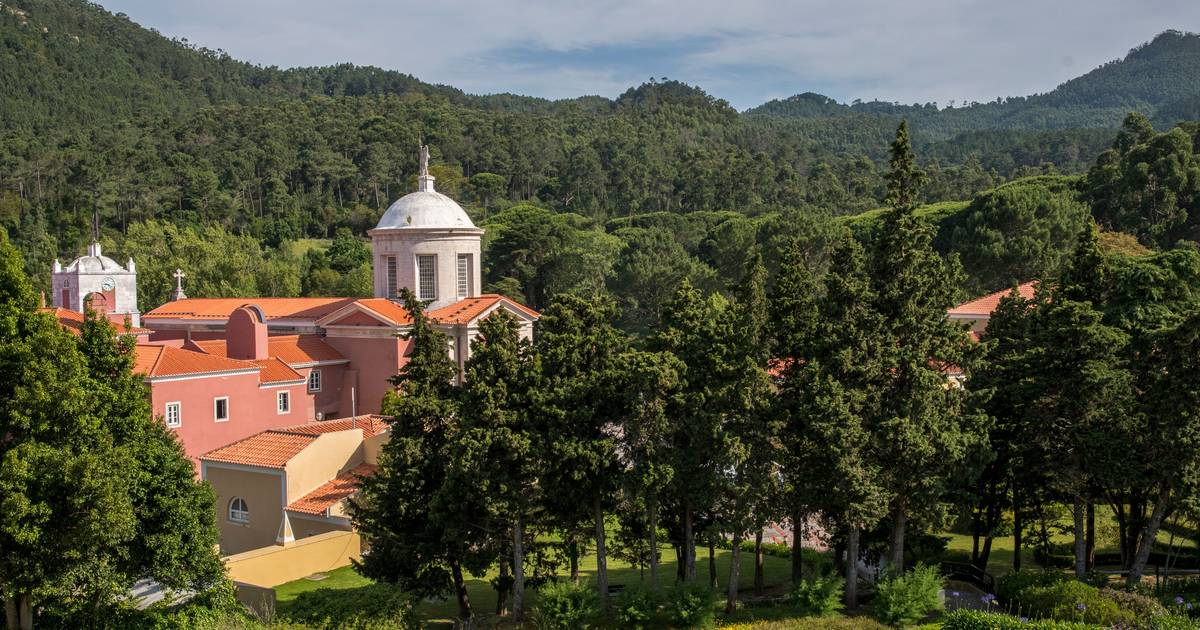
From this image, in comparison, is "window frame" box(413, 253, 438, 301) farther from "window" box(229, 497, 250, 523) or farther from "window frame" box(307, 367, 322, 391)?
"window" box(229, 497, 250, 523)

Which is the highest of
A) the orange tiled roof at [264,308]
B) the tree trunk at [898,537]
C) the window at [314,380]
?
the orange tiled roof at [264,308]

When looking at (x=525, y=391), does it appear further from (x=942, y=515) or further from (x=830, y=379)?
(x=942, y=515)

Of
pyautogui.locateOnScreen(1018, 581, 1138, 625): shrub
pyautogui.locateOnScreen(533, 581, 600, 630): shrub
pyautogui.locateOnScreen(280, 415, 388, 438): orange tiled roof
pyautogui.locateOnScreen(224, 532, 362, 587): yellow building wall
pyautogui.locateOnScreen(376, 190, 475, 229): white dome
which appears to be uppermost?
pyautogui.locateOnScreen(376, 190, 475, 229): white dome

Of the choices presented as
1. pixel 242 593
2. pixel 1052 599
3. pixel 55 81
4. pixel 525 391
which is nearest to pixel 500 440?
pixel 525 391

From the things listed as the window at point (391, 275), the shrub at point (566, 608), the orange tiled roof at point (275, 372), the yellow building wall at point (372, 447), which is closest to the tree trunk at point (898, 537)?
the shrub at point (566, 608)

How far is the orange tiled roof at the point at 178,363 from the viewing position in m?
29.0

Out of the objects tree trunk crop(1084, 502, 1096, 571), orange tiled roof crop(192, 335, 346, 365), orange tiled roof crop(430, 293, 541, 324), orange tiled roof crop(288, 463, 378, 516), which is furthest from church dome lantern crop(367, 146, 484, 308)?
tree trunk crop(1084, 502, 1096, 571)

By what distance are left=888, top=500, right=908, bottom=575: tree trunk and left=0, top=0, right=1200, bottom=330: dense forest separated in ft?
50.5

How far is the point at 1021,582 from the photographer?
1839cm

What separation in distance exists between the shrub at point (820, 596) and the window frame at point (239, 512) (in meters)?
15.7

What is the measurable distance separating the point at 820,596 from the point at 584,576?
720cm

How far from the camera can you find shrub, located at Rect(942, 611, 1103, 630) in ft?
51.2

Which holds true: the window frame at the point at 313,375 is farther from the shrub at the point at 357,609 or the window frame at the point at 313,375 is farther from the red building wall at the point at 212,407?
the shrub at the point at 357,609

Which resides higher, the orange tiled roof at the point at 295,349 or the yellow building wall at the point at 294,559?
the orange tiled roof at the point at 295,349
